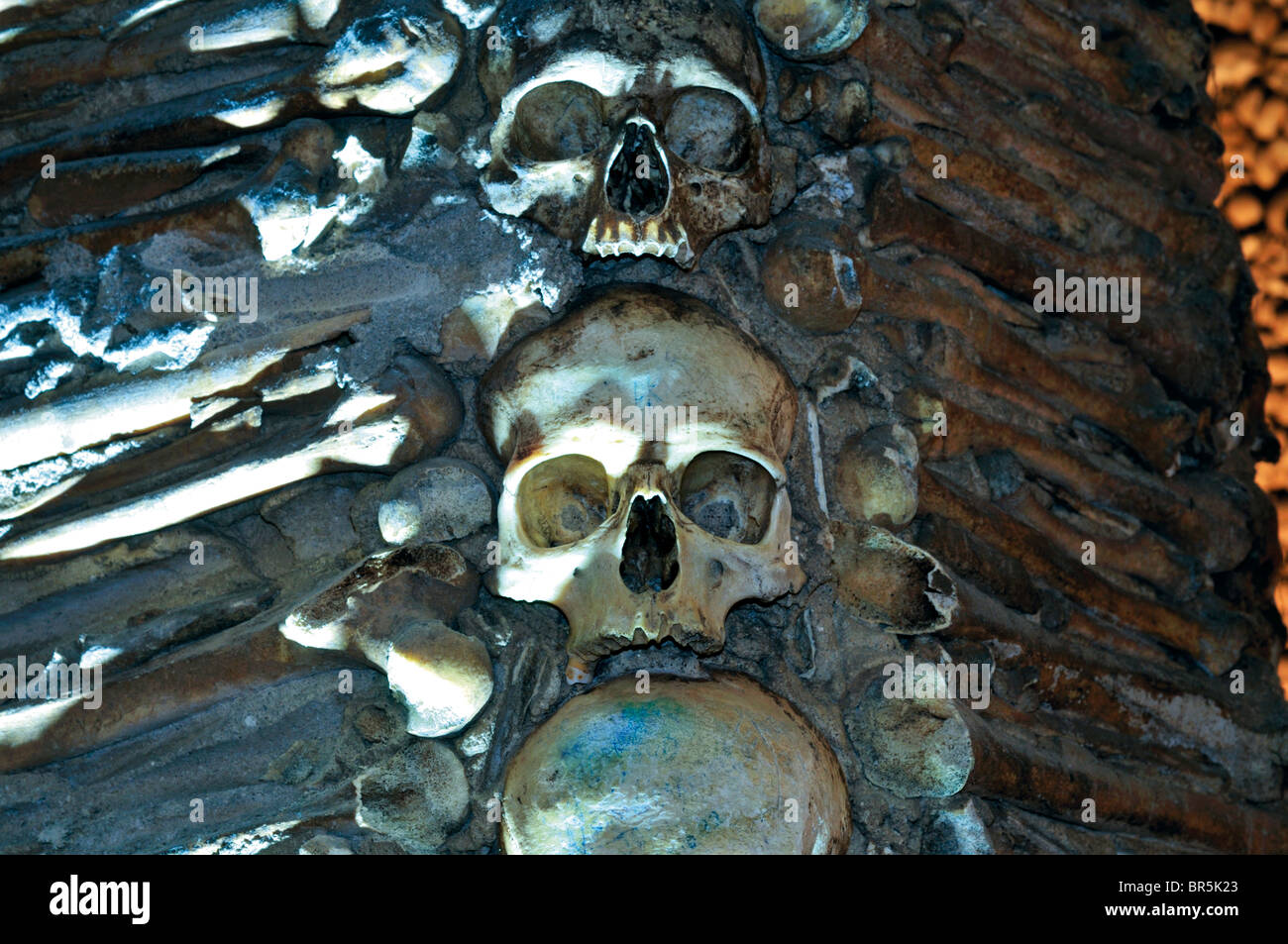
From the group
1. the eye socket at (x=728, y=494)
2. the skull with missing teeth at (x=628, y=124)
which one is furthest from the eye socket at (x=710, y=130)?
the eye socket at (x=728, y=494)

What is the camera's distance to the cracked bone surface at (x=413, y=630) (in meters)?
1.59

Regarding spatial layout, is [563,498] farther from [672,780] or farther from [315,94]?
[315,94]

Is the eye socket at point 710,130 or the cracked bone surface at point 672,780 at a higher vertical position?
the eye socket at point 710,130

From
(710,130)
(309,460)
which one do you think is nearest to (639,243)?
(710,130)

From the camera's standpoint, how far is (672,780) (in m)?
1.43

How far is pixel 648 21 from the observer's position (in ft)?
5.61

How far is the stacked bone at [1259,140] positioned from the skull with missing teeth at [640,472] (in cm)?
156

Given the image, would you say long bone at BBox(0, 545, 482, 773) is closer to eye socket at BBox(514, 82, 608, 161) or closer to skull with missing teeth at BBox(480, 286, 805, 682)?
skull with missing teeth at BBox(480, 286, 805, 682)

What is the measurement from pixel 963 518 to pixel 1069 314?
0.48 metres

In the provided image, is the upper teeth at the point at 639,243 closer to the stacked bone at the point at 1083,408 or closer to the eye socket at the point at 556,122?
the eye socket at the point at 556,122

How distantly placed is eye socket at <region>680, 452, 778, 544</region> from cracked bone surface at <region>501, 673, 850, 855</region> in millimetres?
198

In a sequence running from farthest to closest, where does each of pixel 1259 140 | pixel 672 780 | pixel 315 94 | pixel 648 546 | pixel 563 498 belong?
pixel 1259 140, pixel 315 94, pixel 563 498, pixel 648 546, pixel 672 780

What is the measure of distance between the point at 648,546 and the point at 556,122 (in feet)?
1.91

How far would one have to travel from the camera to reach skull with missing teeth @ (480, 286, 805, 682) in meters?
1.53
